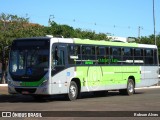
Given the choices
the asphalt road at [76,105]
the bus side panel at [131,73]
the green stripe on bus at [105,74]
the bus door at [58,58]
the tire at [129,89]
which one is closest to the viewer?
the asphalt road at [76,105]

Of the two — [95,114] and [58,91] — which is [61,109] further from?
[58,91]

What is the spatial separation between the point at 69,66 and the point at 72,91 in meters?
1.27

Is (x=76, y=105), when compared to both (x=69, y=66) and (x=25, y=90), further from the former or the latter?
(x=69, y=66)

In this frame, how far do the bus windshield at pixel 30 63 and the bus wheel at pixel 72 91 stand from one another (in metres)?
2.14

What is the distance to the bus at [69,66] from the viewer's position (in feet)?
74.1

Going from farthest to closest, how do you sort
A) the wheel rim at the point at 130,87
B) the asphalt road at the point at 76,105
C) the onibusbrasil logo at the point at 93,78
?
the wheel rim at the point at 130,87 < the onibusbrasil logo at the point at 93,78 < the asphalt road at the point at 76,105

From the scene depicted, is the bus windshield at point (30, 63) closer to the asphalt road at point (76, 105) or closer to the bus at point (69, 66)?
the bus at point (69, 66)

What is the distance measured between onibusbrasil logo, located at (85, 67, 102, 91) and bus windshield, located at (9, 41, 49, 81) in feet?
11.5

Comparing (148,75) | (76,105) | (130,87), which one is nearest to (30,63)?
(76,105)

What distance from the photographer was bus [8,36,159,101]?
22578 mm

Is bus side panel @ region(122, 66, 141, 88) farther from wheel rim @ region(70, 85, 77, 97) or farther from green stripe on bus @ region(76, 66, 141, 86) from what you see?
wheel rim @ region(70, 85, 77, 97)

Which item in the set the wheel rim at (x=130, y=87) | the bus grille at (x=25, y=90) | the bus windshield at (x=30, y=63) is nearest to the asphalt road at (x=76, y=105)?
the bus grille at (x=25, y=90)

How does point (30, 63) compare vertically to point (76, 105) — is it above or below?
above

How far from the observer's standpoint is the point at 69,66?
78.2 feet
